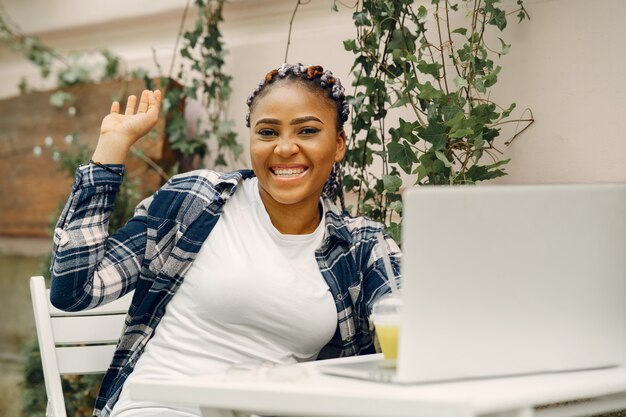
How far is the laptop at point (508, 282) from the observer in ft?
4.22

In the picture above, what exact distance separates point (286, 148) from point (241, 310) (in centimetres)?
39

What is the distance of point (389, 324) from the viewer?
1.58 m

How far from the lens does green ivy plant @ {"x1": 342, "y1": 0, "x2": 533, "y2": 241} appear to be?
2.46 m

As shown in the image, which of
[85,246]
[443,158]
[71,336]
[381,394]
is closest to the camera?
[381,394]

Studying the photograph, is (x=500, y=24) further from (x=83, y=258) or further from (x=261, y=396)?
(x=261, y=396)

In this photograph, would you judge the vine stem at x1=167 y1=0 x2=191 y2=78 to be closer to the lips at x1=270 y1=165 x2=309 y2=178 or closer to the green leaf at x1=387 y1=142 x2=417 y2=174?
the green leaf at x1=387 y1=142 x2=417 y2=174

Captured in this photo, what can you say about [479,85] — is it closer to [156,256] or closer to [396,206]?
[396,206]

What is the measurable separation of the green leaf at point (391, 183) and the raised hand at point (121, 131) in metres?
0.75

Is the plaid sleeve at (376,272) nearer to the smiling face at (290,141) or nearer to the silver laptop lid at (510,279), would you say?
the smiling face at (290,141)

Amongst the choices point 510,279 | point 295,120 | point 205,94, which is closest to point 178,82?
point 205,94

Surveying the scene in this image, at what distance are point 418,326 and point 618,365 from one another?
1.45 feet

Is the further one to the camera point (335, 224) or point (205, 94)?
point (205, 94)

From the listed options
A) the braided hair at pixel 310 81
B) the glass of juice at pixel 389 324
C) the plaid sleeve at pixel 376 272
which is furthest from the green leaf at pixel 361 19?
the glass of juice at pixel 389 324

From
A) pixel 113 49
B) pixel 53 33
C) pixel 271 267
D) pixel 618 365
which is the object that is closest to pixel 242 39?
pixel 113 49
